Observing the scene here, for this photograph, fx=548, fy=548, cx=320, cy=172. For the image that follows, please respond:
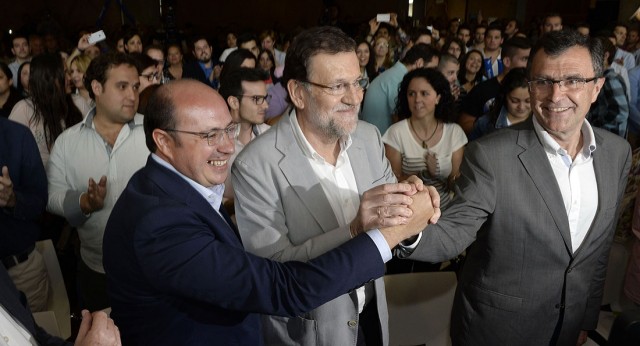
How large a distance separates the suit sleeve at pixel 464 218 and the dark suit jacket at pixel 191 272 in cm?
35

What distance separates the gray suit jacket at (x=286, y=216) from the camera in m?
1.79

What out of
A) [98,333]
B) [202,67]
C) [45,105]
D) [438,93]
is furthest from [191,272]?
[202,67]

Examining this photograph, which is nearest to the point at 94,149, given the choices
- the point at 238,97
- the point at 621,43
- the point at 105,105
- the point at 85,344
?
the point at 105,105

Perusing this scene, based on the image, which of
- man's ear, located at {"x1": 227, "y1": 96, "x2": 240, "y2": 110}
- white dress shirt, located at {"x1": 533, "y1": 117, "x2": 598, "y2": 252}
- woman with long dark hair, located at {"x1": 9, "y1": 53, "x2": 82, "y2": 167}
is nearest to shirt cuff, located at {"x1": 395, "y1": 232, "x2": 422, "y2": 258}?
white dress shirt, located at {"x1": 533, "y1": 117, "x2": 598, "y2": 252}

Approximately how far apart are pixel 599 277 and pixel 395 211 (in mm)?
952

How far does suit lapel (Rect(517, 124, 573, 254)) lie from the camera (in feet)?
5.87

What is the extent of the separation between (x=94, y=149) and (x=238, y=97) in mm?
1037

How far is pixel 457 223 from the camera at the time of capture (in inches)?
72.1

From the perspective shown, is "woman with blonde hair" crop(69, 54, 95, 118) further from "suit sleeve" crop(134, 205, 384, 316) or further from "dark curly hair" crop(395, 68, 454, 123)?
"suit sleeve" crop(134, 205, 384, 316)

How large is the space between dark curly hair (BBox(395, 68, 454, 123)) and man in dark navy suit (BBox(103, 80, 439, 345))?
209cm

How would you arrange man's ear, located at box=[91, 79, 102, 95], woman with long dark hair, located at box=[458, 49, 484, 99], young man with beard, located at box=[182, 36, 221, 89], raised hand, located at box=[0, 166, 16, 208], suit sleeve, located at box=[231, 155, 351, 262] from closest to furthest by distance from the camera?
suit sleeve, located at box=[231, 155, 351, 262]
raised hand, located at box=[0, 166, 16, 208]
man's ear, located at box=[91, 79, 102, 95]
woman with long dark hair, located at box=[458, 49, 484, 99]
young man with beard, located at box=[182, 36, 221, 89]

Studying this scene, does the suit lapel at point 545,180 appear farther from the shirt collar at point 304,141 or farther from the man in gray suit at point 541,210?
the shirt collar at point 304,141

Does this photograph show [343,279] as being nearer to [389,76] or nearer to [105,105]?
[105,105]

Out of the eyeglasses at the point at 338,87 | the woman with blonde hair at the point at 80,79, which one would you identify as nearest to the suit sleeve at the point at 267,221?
the eyeglasses at the point at 338,87
